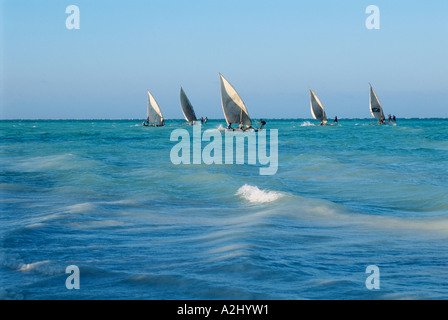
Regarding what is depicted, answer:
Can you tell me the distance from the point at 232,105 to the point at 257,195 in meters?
35.5

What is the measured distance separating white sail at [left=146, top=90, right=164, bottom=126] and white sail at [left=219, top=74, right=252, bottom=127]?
27.1 meters

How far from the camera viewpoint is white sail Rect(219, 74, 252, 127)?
1897 inches

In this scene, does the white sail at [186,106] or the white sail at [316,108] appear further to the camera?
the white sail at [316,108]

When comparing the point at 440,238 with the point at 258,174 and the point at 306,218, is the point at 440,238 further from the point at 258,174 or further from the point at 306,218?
the point at 258,174

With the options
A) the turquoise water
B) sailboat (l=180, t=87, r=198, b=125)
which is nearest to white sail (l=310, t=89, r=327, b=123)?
sailboat (l=180, t=87, r=198, b=125)

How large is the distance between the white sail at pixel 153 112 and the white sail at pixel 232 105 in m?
27.1

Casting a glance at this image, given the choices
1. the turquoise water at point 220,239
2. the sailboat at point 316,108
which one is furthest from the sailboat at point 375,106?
the turquoise water at point 220,239

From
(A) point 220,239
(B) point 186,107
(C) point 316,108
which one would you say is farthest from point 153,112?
(A) point 220,239

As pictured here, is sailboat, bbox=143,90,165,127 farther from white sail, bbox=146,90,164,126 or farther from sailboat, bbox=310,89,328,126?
sailboat, bbox=310,89,328,126

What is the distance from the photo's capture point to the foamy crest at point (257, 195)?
1455 centimetres

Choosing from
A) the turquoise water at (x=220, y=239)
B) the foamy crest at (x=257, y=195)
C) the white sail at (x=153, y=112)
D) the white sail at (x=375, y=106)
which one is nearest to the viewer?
the turquoise water at (x=220, y=239)

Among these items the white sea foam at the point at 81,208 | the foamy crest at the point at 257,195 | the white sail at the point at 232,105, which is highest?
the white sail at the point at 232,105

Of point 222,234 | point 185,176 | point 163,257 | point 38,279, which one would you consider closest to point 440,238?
point 222,234

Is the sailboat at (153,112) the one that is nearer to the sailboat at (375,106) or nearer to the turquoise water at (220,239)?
the sailboat at (375,106)
